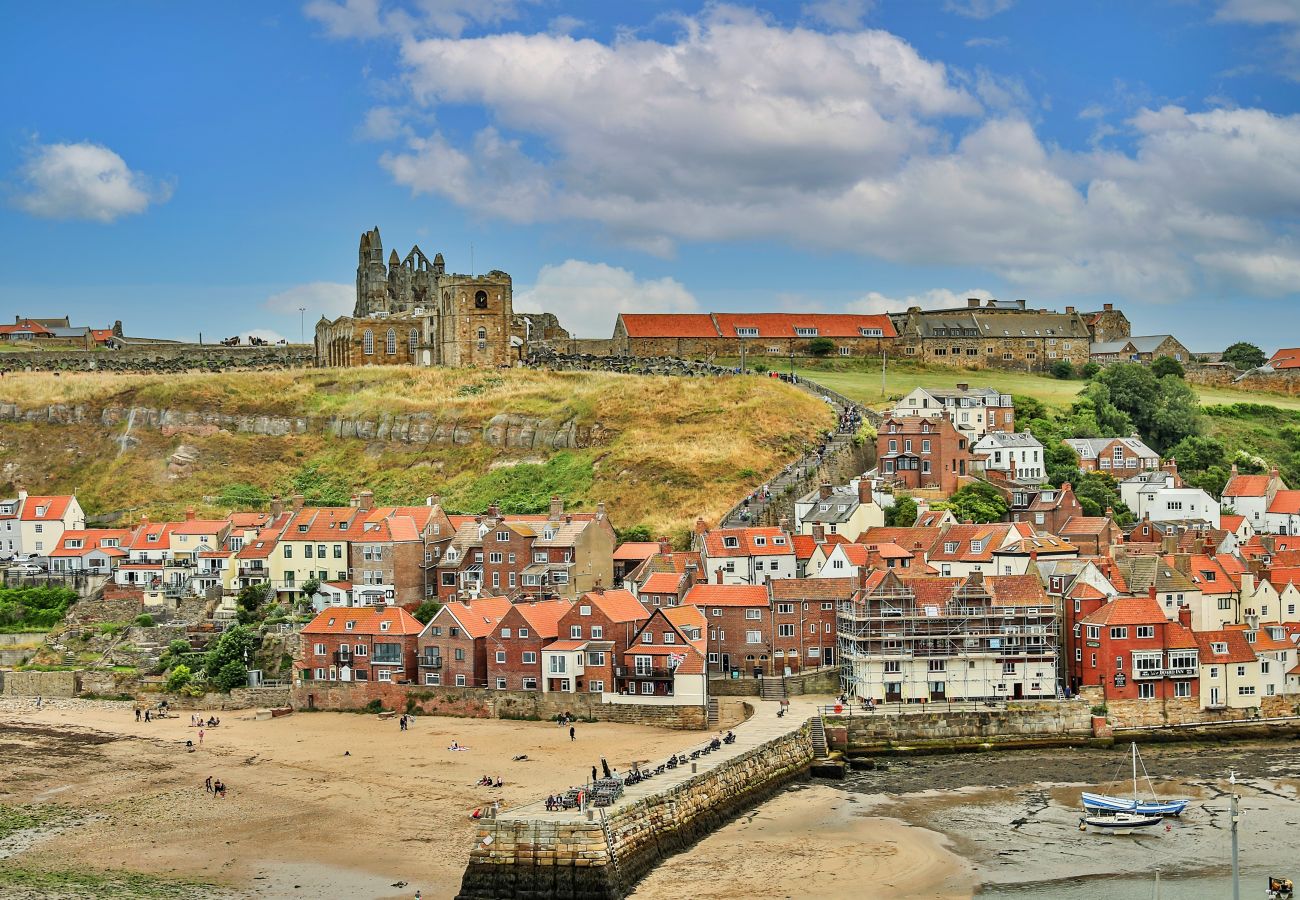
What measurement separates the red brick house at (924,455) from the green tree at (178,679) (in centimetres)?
4092

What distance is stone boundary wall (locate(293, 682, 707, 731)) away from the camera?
63344mm

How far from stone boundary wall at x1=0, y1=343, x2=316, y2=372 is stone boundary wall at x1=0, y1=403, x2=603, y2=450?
13.9 meters

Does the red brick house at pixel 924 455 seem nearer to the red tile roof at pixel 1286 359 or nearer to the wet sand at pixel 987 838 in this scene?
the wet sand at pixel 987 838

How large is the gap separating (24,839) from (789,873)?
24157mm

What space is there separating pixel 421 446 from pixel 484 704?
143 ft

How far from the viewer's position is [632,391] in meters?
108

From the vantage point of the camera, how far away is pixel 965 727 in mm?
63125

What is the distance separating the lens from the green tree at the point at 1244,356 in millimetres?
154375

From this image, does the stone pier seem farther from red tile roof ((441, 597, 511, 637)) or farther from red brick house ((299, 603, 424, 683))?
red brick house ((299, 603, 424, 683))

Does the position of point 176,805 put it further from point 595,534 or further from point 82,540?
point 82,540

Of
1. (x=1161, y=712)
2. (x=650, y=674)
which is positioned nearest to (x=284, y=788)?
(x=650, y=674)

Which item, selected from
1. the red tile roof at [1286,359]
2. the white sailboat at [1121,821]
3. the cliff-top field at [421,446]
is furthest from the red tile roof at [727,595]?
the red tile roof at [1286,359]

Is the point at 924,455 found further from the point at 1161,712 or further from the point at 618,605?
the point at 618,605

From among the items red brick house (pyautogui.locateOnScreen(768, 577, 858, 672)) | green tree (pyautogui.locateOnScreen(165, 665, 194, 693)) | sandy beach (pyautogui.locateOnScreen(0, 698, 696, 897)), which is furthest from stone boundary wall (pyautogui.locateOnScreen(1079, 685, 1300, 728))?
green tree (pyautogui.locateOnScreen(165, 665, 194, 693))
